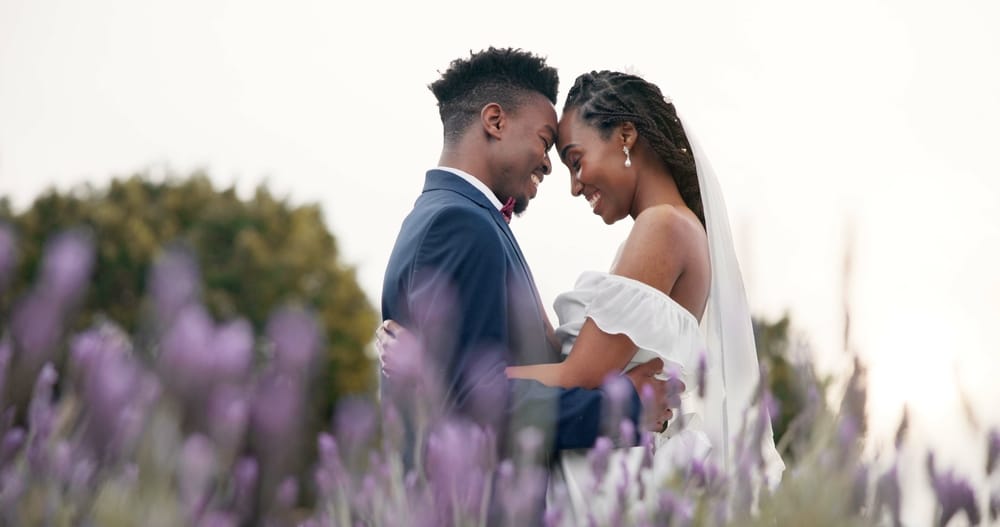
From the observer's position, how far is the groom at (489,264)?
3553 millimetres

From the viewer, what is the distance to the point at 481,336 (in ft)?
12.2

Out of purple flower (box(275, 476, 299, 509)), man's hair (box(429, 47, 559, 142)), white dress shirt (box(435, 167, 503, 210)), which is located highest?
man's hair (box(429, 47, 559, 142))

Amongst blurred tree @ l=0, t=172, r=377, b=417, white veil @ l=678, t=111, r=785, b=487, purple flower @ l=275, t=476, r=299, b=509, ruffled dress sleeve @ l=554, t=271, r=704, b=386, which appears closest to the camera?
purple flower @ l=275, t=476, r=299, b=509

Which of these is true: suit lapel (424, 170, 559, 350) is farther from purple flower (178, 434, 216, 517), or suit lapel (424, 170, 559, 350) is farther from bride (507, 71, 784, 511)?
purple flower (178, 434, 216, 517)

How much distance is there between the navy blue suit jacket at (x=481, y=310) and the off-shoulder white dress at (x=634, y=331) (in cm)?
9

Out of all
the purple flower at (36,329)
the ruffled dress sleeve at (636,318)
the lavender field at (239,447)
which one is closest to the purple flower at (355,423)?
the lavender field at (239,447)

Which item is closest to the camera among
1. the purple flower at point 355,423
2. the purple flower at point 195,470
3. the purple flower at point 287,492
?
the purple flower at point 195,470

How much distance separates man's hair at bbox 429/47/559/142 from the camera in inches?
181

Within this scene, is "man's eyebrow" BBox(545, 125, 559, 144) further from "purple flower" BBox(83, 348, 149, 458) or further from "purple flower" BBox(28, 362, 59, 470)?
"purple flower" BBox(83, 348, 149, 458)

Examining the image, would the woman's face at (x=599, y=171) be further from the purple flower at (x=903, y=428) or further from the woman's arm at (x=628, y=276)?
the purple flower at (x=903, y=428)

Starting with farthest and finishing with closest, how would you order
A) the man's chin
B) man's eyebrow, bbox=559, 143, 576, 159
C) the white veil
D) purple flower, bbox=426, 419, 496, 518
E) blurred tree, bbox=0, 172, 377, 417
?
blurred tree, bbox=0, 172, 377, 417 < the man's chin < man's eyebrow, bbox=559, 143, 576, 159 < the white veil < purple flower, bbox=426, 419, 496, 518

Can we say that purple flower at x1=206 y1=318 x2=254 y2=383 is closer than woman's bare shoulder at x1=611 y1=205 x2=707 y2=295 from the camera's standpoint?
Yes

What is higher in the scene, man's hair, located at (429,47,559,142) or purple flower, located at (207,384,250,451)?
man's hair, located at (429,47,559,142)

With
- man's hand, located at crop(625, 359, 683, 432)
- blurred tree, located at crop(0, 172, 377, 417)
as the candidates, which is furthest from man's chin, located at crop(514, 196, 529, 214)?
blurred tree, located at crop(0, 172, 377, 417)
